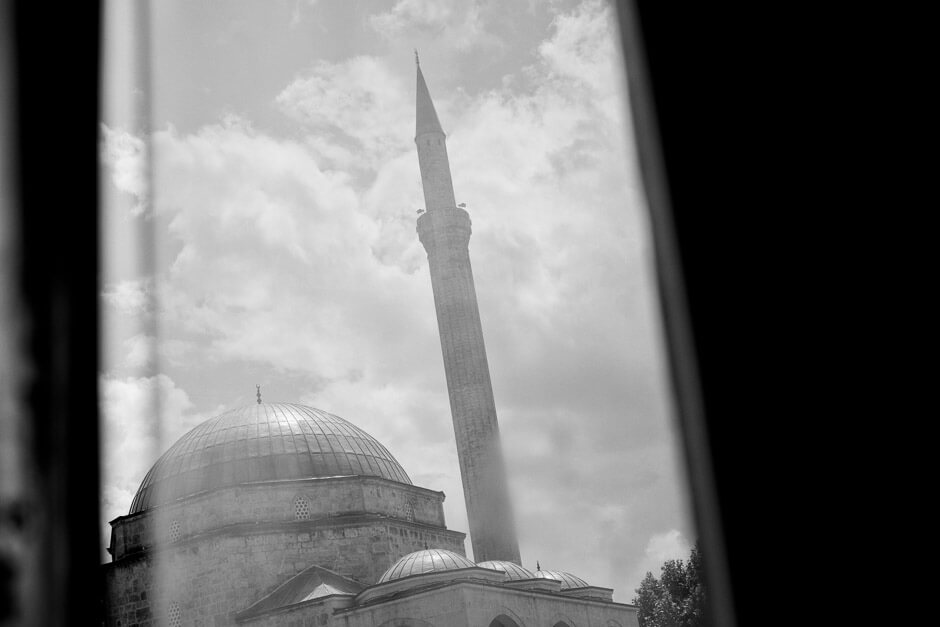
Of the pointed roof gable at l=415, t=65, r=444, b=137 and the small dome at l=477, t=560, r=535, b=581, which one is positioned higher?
the pointed roof gable at l=415, t=65, r=444, b=137

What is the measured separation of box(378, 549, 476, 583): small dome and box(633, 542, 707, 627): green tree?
454 centimetres

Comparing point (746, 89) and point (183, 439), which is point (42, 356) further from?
point (183, 439)

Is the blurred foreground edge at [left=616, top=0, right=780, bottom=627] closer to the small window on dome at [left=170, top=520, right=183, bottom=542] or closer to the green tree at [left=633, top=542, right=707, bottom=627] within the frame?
the green tree at [left=633, top=542, right=707, bottom=627]

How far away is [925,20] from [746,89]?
0.99ft

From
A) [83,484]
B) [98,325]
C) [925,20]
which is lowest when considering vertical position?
[83,484]

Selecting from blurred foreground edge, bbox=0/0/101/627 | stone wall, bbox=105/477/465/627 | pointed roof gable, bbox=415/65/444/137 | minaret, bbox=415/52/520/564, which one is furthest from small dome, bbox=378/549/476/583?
blurred foreground edge, bbox=0/0/101/627

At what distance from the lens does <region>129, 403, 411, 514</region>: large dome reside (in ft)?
73.0

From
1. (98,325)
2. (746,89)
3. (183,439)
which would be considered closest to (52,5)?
(98,325)

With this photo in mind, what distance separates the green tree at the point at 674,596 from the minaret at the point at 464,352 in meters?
4.13

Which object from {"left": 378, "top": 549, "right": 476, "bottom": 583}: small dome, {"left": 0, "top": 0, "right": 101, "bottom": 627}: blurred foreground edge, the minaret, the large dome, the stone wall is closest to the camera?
{"left": 0, "top": 0, "right": 101, "bottom": 627}: blurred foreground edge

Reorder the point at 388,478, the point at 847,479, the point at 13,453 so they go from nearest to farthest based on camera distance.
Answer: the point at 13,453
the point at 847,479
the point at 388,478

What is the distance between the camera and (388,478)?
2316 cm

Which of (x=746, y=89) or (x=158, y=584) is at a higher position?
(x=158, y=584)

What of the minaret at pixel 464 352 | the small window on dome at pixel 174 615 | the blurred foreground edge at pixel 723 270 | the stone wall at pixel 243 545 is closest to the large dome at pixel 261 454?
the stone wall at pixel 243 545
